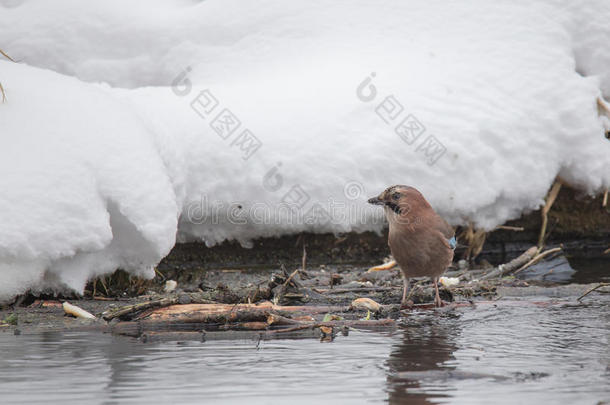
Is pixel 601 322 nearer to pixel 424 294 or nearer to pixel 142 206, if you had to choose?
pixel 424 294

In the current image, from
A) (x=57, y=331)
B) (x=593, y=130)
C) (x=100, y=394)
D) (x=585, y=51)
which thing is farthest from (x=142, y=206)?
(x=585, y=51)

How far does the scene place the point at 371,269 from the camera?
21.3ft

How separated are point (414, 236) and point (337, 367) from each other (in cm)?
200

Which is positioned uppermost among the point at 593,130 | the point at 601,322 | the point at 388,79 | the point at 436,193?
the point at 388,79

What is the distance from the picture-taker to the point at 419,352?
365 cm

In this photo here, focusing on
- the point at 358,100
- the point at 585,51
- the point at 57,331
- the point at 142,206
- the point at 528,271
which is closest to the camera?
the point at 57,331

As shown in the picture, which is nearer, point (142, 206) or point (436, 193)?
point (142, 206)

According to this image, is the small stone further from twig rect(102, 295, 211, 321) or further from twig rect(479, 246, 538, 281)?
twig rect(479, 246, 538, 281)

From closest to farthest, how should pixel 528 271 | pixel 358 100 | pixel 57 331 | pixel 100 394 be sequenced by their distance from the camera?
pixel 100 394 → pixel 57 331 → pixel 528 271 → pixel 358 100

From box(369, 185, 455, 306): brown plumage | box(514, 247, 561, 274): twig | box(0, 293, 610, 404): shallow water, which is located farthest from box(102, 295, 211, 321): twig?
box(514, 247, 561, 274): twig

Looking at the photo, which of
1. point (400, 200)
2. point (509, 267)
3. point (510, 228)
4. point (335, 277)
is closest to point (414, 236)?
point (400, 200)

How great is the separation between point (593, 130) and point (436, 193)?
5.51 feet

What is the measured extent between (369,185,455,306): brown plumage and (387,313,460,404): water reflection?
19.2 inches

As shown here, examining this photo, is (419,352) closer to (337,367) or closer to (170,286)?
(337,367)
